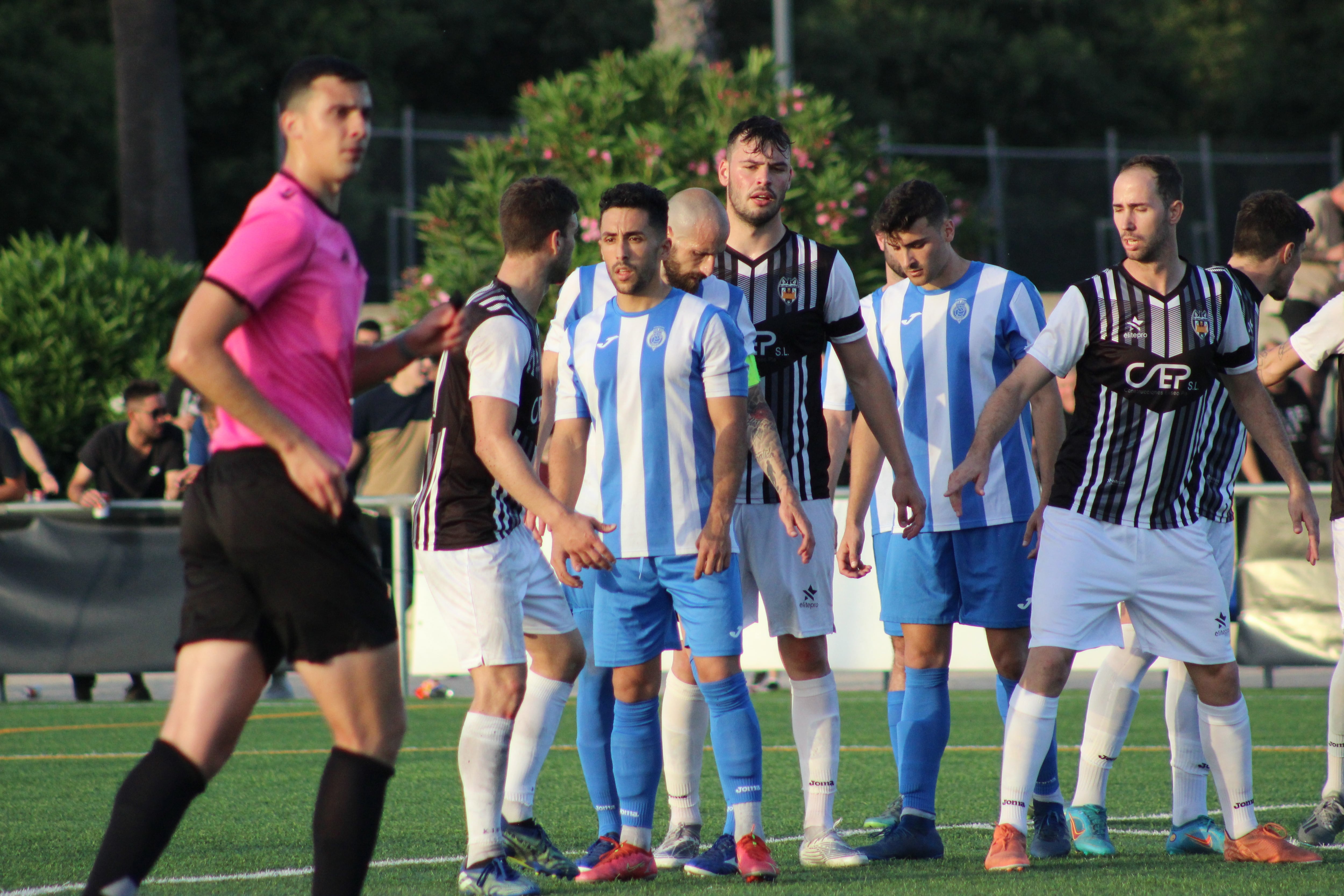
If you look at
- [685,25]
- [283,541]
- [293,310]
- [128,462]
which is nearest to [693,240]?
[293,310]

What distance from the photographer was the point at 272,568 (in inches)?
140

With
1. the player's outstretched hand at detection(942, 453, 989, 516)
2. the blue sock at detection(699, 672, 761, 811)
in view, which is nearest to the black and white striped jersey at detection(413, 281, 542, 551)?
the blue sock at detection(699, 672, 761, 811)

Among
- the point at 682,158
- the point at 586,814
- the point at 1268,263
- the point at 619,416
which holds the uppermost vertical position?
the point at 682,158

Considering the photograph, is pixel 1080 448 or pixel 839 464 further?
pixel 839 464

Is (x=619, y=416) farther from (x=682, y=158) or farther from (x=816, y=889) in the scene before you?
(x=682, y=158)

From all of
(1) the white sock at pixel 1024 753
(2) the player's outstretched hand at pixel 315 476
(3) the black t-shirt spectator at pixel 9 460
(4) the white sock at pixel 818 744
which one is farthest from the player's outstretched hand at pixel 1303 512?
(3) the black t-shirt spectator at pixel 9 460

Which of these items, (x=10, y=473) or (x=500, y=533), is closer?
(x=500, y=533)

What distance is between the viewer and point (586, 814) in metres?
6.65

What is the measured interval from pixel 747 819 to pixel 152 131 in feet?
60.7

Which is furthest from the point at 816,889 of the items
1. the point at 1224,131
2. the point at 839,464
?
the point at 1224,131

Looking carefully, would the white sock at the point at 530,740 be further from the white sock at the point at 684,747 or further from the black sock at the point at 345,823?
the black sock at the point at 345,823

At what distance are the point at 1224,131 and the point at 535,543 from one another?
42.1 meters

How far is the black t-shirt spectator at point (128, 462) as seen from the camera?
39.9ft

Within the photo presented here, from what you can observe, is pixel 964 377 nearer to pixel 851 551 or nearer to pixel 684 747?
pixel 851 551
